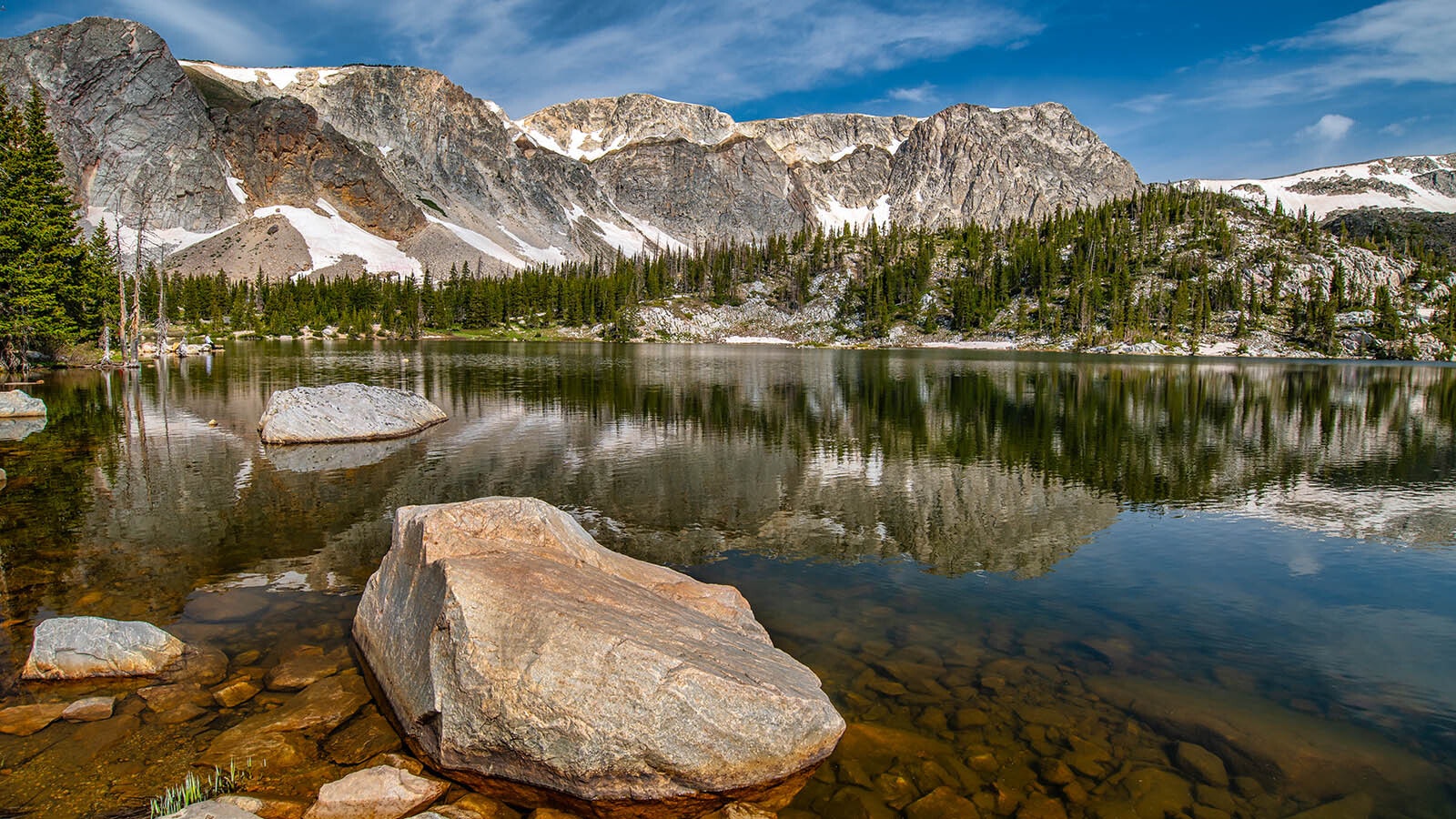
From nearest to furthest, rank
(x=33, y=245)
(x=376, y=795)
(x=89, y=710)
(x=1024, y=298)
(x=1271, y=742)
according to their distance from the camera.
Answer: (x=376, y=795) < (x=89, y=710) < (x=1271, y=742) < (x=33, y=245) < (x=1024, y=298)

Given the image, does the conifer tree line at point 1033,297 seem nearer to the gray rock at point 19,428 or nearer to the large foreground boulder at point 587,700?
the gray rock at point 19,428

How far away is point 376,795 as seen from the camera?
7.36m

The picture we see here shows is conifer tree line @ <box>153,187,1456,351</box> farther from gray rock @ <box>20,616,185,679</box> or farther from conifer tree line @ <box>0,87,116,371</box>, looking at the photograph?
gray rock @ <box>20,616,185,679</box>

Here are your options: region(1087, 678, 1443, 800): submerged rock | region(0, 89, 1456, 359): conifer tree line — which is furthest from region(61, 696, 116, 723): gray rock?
region(0, 89, 1456, 359): conifer tree line

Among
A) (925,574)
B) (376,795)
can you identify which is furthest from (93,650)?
(925,574)

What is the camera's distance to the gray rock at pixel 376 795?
23.5 ft

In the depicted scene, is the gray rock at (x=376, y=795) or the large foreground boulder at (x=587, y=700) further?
the large foreground boulder at (x=587, y=700)

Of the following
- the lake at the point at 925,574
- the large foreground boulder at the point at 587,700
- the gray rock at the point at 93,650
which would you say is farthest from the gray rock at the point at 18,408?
the large foreground boulder at the point at 587,700

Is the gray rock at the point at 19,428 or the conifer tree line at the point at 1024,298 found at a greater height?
the conifer tree line at the point at 1024,298

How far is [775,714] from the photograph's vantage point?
801 centimetres

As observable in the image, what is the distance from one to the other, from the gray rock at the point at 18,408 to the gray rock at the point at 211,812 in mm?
Result: 38702

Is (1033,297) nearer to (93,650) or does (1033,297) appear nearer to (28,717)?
(93,650)

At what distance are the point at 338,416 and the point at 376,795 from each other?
85.2 feet

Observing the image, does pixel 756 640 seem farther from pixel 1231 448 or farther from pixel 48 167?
pixel 48 167
